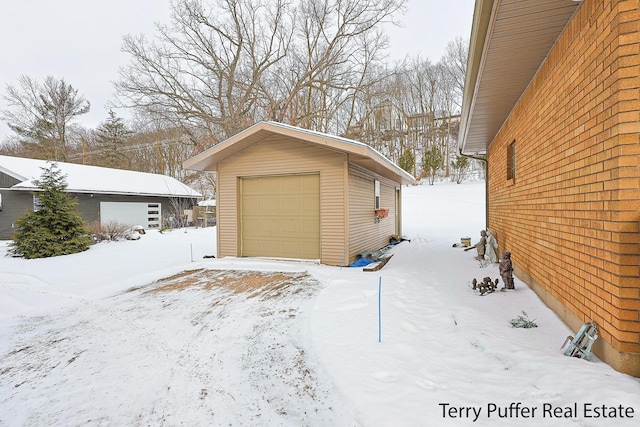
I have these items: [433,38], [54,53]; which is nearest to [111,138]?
[54,53]

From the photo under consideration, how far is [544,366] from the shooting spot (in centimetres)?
246

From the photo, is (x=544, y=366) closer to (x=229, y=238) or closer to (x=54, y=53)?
(x=229, y=238)

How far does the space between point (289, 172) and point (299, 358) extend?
506 cm

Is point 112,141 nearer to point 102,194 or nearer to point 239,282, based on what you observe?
point 102,194

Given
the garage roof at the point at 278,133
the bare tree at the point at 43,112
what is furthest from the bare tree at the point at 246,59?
the bare tree at the point at 43,112

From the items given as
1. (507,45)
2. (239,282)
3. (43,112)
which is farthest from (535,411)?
(43,112)

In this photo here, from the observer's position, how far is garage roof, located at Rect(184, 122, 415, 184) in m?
6.36

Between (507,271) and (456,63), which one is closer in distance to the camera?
(507,271)

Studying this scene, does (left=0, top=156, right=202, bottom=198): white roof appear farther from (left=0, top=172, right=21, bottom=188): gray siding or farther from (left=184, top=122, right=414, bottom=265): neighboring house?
(left=184, top=122, right=414, bottom=265): neighboring house

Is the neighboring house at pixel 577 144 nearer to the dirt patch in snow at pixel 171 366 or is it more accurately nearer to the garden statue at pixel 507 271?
the garden statue at pixel 507 271

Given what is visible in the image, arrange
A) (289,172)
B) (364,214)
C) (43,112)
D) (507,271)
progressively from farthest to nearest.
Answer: (43,112) → (364,214) → (289,172) → (507,271)

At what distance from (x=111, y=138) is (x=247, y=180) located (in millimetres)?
25244

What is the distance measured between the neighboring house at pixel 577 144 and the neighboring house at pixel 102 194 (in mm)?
15603

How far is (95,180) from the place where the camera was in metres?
16.2
